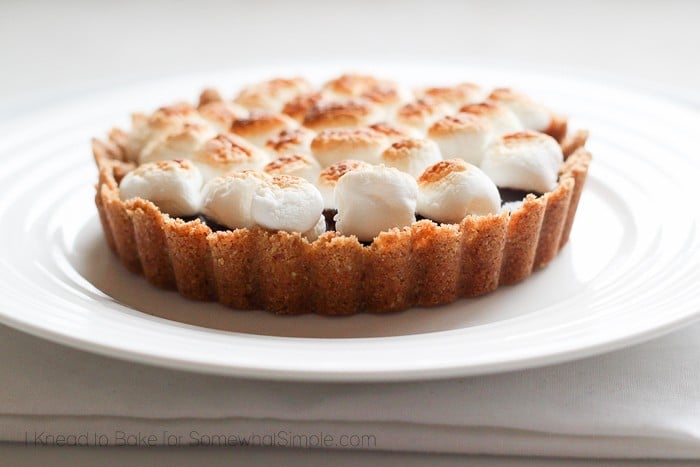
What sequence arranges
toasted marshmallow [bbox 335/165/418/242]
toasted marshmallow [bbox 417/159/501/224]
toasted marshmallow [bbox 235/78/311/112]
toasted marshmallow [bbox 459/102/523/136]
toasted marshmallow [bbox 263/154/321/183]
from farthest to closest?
1. toasted marshmallow [bbox 235/78/311/112]
2. toasted marshmallow [bbox 459/102/523/136]
3. toasted marshmallow [bbox 263/154/321/183]
4. toasted marshmallow [bbox 417/159/501/224]
5. toasted marshmallow [bbox 335/165/418/242]

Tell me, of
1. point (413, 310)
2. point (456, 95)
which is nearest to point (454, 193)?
point (413, 310)

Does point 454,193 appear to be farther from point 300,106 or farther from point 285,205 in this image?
point 300,106

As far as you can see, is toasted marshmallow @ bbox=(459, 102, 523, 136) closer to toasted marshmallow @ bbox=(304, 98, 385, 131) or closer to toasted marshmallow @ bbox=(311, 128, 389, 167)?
toasted marshmallow @ bbox=(304, 98, 385, 131)

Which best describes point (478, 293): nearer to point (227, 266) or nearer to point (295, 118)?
point (227, 266)

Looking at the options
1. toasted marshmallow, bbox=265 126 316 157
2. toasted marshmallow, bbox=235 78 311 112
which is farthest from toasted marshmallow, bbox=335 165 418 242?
toasted marshmallow, bbox=235 78 311 112

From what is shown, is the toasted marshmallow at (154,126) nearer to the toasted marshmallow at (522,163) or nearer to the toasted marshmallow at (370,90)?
the toasted marshmallow at (370,90)

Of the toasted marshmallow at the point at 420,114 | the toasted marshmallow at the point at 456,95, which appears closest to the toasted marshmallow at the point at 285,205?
the toasted marshmallow at the point at 420,114
